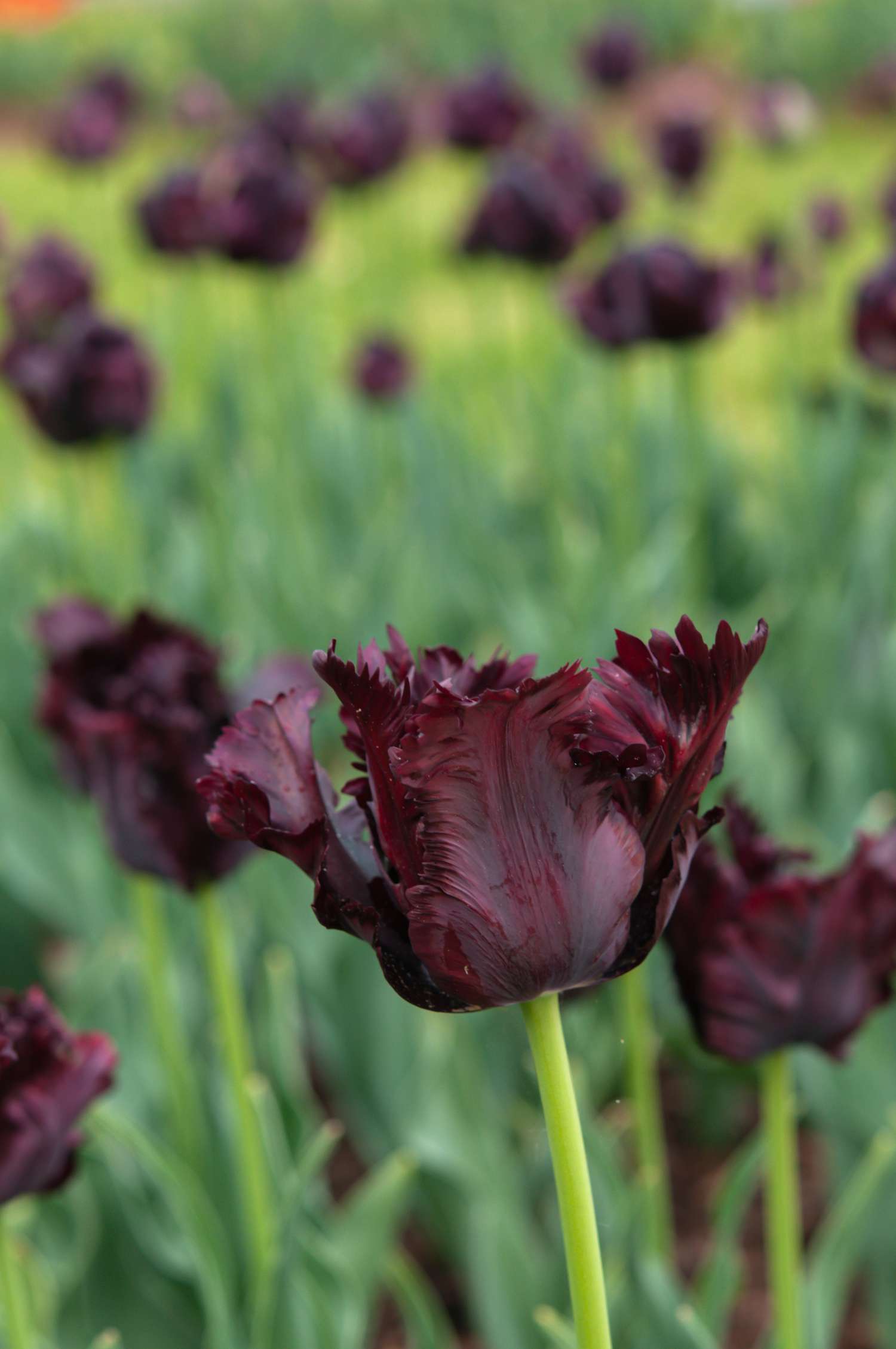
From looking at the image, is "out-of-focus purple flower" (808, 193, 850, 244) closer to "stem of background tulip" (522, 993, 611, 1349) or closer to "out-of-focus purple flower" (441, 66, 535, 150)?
"out-of-focus purple flower" (441, 66, 535, 150)

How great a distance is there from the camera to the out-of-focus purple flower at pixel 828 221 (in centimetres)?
312

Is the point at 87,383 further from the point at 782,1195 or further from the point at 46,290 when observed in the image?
the point at 782,1195

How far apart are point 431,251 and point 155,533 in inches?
137

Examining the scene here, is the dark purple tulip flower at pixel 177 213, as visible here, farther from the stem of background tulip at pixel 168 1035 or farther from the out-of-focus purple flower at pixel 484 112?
the stem of background tulip at pixel 168 1035

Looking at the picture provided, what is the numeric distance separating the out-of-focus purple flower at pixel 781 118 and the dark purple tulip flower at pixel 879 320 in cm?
122

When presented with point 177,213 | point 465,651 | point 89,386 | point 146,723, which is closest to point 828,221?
point 177,213

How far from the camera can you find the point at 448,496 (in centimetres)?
276

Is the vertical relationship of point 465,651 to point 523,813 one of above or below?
above

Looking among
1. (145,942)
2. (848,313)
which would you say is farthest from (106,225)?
(145,942)

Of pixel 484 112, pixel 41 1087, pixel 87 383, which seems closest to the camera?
pixel 41 1087

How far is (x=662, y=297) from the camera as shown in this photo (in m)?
1.99

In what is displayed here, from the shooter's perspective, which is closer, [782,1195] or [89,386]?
[782,1195]

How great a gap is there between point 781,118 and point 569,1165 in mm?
2976

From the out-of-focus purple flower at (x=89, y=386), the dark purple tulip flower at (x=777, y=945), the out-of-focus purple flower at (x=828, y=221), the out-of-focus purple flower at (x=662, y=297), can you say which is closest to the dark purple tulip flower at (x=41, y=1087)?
the dark purple tulip flower at (x=777, y=945)
